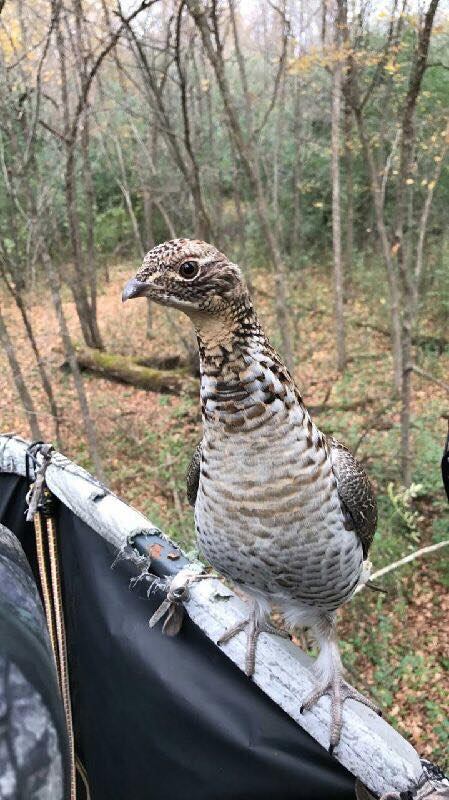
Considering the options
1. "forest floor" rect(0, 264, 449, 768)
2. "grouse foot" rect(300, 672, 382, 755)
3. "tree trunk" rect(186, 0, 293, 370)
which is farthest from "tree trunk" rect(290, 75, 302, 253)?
"grouse foot" rect(300, 672, 382, 755)

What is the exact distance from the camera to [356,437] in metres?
7.64

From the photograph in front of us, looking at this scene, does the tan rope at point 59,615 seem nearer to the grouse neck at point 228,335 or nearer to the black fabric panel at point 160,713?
the black fabric panel at point 160,713

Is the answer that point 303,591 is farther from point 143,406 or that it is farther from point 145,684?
point 143,406

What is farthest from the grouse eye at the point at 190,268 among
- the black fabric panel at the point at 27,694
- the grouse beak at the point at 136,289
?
the black fabric panel at the point at 27,694

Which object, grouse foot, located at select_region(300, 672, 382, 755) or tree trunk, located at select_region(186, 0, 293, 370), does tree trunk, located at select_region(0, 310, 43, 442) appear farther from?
grouse foot, located at select_region(300, 672, 382, 755)

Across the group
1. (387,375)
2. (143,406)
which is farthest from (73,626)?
(387,375)

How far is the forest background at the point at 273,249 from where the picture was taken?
524 cm

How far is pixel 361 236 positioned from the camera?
1440cm

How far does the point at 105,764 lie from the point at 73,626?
1.49 ft

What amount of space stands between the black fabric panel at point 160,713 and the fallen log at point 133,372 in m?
7.38

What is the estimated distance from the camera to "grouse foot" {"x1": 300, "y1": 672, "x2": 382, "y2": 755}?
140 cm

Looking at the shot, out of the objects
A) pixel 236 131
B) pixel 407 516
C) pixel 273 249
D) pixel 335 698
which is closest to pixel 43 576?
pixel 335 698

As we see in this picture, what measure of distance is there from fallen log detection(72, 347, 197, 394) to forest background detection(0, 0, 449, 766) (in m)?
0.04

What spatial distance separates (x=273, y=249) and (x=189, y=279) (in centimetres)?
463
